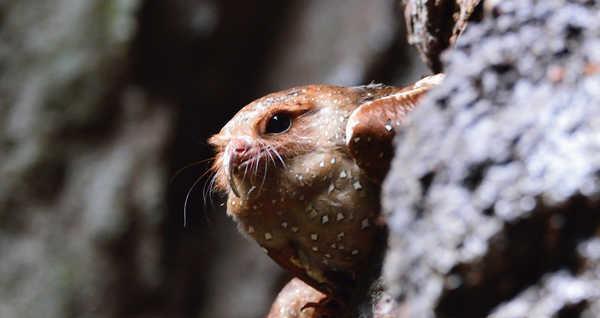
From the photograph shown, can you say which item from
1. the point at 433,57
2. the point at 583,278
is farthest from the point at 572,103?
the point at 433,57

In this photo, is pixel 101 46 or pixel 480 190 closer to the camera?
pixel 480 190

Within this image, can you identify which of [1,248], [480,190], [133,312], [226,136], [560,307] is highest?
[1,248]

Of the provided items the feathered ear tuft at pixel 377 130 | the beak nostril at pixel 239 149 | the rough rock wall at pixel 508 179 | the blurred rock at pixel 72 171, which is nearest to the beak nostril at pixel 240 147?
the beak nostril at pixel 239 149

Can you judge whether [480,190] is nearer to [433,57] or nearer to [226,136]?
[226,136]

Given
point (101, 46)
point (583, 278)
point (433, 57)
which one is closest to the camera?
point (583, 278)

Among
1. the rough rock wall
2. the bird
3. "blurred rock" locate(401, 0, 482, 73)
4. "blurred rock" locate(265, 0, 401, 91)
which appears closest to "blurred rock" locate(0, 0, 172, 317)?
"blurred rock" locate(265, 0, 401, 91)
